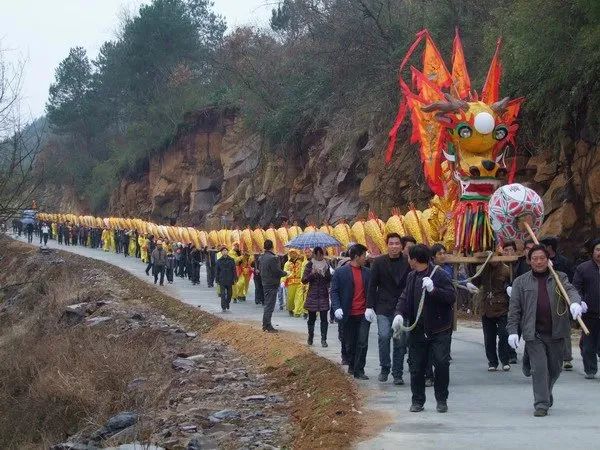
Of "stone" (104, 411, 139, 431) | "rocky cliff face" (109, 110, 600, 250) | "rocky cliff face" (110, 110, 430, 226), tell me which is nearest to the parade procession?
"rocky cliff face" (109, 110, 600, 250)

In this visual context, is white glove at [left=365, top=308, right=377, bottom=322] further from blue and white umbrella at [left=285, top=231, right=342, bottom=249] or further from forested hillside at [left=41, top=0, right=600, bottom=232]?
blue and white umbrella at [left=285, top=231, right=342, bottom=249]

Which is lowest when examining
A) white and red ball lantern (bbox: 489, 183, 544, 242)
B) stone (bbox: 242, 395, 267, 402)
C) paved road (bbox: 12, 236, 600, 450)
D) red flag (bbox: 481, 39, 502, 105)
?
stone (bbox: 242, 395, 267, 402)

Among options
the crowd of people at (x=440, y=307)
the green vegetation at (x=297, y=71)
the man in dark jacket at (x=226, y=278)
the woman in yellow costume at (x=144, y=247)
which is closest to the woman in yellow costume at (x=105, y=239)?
the green vegetation at (x=297, y=71)

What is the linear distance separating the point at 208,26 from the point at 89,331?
185 feet

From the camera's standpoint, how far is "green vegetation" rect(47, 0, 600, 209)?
21000 mm

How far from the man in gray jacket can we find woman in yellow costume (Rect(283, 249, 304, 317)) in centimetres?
1281

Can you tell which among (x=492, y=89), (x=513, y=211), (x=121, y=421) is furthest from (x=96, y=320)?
(x=513, y=211)

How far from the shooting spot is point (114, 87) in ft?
249

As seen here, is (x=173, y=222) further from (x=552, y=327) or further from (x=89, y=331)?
(x=552, y=327)

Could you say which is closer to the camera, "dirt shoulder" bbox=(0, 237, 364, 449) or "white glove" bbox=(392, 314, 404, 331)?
"white glove" bbox=(392, 314, 404, 331)

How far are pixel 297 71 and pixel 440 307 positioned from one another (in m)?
36.3

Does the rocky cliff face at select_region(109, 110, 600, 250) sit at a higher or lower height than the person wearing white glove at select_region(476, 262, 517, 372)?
higher

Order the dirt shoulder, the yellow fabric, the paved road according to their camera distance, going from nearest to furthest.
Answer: the paved road
the dirt shoulder
the yellow fabric

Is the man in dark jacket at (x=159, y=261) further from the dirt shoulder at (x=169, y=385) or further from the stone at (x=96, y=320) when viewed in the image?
the stone at (x=96, y=320)
